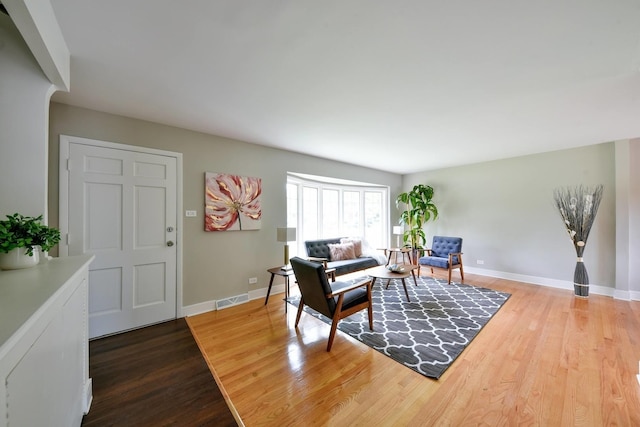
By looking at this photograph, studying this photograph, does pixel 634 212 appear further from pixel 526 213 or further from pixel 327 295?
pixel 327 295

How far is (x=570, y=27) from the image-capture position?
145 centimetres

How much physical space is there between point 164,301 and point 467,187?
5798mm

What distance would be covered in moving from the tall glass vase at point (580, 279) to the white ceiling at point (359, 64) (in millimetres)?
1871

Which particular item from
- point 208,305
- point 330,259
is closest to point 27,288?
point 208,305

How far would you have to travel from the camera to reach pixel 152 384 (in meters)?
1.83

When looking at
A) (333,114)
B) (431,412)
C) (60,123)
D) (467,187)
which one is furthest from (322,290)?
(467,187)

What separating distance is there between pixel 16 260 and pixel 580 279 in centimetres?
614

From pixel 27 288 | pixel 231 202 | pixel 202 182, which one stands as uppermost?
pixel 202 182

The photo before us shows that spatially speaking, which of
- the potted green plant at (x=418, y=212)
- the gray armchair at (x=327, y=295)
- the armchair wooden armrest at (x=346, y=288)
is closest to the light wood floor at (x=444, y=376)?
the gray armchair at (x=327, y=295)

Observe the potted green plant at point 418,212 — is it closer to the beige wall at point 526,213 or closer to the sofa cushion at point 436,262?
the beige wall at point 526,213

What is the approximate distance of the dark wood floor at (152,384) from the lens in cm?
154

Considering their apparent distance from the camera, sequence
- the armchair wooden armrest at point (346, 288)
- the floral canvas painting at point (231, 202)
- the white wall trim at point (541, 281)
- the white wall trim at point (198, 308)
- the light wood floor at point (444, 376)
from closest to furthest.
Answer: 1. the light wood floor at point (444, 376)
2. the armchair wooden armrest at point (346, 288)
3. the white wall trim at point (198, 308)
4. the floral canvas painting at point (231, 202)
5. the white wall trim at point (541, 281)

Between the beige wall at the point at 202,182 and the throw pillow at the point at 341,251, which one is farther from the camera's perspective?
the throw pillow at the point at 341,251

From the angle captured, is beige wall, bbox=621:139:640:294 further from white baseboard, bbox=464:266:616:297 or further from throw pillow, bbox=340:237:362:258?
throw pillow, bbox=340:237:362:258
